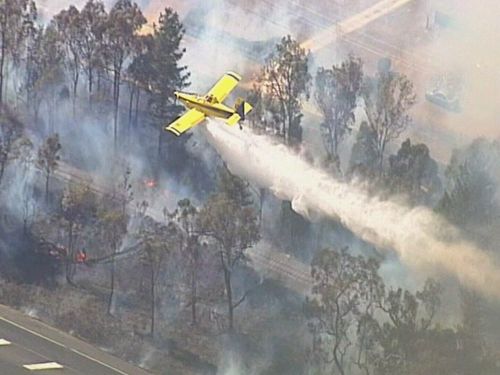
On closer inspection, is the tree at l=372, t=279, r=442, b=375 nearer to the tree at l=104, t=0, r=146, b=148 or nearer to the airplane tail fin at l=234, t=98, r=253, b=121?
the airplane tail fin at l=234, t=98, r=253, b=121

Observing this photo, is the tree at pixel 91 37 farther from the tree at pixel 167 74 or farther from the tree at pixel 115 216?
the tree at pixel 115 216

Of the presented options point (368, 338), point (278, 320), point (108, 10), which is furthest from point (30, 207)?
point (368, 338)

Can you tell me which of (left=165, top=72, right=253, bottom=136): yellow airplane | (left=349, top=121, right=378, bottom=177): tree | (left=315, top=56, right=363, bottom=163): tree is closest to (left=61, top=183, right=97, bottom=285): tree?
(left=165, top=72, right=253, bottom=136): yellow airplane

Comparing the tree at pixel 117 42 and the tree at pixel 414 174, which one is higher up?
the tree at pixel 117 42

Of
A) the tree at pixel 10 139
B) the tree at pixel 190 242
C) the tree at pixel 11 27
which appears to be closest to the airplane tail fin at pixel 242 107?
the tree at pixel 190 242

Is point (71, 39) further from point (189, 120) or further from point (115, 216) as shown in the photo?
point (189, 120)
